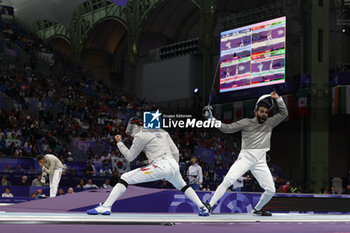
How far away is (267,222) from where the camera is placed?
302 inches

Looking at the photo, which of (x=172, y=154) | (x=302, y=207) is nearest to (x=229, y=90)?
(x=302, y=207)

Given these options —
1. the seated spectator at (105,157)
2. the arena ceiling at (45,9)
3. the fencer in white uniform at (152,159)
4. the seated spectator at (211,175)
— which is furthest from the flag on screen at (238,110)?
the fencer in white uniform at (152,159)

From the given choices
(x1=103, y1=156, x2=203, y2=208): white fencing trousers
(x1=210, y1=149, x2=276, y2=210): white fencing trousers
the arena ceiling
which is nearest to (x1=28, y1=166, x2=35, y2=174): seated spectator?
(x1=210, y1=149, x2=276, y2=210): white fencing trousers

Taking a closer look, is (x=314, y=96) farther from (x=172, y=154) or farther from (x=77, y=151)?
(x=172, y=154)

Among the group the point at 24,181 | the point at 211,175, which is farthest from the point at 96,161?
the point at 211,175

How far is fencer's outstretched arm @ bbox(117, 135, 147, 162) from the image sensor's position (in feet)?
25.3

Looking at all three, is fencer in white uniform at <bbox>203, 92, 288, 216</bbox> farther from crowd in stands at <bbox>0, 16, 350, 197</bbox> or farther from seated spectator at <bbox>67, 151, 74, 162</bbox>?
seated spectator at <bbox>67, 151, 74, 162</bbox>

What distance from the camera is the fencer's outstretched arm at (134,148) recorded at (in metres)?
7.71

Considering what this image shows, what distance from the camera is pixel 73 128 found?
25.8 meters

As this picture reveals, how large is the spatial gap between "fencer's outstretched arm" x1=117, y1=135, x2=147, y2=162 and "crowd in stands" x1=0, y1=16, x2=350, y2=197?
899 centimetres

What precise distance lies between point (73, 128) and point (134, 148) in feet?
60.7

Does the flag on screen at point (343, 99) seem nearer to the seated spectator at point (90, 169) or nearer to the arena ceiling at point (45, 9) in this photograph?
the seated spectator at point (90, 169)

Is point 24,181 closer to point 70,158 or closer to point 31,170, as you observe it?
point 31,170

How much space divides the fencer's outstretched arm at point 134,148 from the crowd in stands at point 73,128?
8989mm
